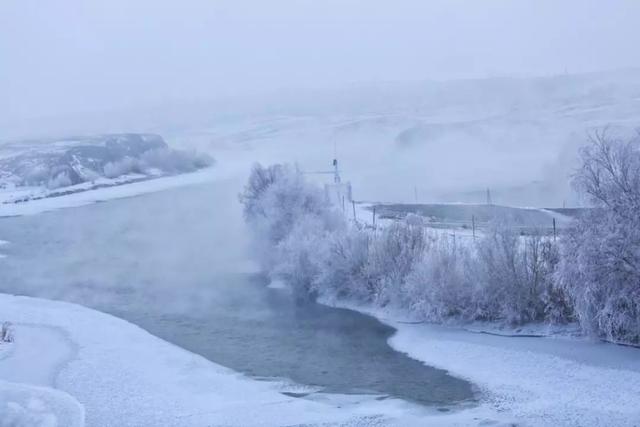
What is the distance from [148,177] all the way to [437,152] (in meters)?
20.5

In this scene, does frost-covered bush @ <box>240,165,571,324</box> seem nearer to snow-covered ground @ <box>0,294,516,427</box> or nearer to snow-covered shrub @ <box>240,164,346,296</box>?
snow-covered shrub @ <box>240,164,346,296</box>

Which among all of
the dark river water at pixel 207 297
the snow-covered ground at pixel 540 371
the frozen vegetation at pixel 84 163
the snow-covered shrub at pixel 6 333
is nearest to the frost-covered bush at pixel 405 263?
the snow-covered ground at pixel 540 371

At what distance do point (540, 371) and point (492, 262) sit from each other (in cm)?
322

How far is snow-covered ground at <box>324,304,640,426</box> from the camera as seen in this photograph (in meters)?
11.2

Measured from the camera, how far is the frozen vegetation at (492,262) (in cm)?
1330

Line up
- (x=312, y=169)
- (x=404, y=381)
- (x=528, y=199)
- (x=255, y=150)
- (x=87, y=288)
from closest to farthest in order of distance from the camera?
(x=404, y=381), (x=87, y=288), (x=528, y=199), (x=312, y=169), (x=255, y=150)

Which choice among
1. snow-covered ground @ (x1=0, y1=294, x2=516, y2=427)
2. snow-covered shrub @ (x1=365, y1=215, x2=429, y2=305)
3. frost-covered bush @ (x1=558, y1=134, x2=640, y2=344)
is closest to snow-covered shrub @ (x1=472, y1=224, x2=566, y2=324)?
frost-covered bush @ (x1=558, y1=134, x2=640, y2=344)

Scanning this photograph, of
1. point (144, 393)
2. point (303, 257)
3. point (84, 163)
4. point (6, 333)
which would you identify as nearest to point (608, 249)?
point (144, 393)

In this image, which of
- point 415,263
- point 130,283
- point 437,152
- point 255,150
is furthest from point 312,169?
point 415,263

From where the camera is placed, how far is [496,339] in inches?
585

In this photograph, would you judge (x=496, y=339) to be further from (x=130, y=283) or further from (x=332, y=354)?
(x=130, y=283)

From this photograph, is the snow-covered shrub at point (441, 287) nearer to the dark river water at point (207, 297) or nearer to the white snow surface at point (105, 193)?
the dark river water at point (207, 297)

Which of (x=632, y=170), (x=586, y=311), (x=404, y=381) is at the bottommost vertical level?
(x=404, y=381)

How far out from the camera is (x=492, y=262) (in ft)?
51.6
